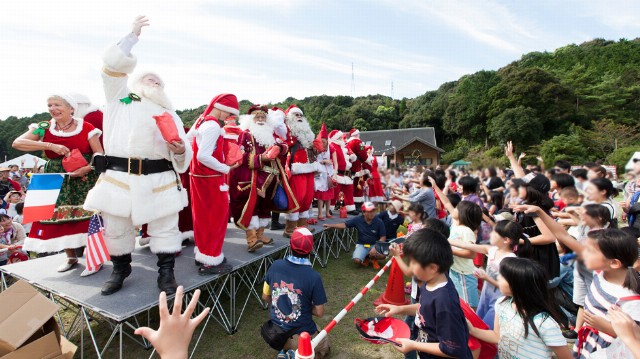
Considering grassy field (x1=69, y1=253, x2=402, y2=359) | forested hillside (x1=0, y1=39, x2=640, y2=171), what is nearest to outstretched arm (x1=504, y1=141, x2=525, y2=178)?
grassy field (x1=69, y1=253, x2=402, y2=359)

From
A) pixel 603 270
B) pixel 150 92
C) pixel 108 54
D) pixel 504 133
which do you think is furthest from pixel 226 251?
pixel 504 133

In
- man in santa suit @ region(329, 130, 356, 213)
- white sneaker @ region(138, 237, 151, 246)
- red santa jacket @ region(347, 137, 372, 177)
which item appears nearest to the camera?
white sneaker @ region(138, 237, 151, 246)

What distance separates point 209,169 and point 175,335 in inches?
96.6

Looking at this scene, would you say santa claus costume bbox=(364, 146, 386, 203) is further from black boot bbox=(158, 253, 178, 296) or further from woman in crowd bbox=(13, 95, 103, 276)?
woman in crowd bbox=(13, 95, 103, 276)

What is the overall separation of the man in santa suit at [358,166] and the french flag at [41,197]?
5.69m

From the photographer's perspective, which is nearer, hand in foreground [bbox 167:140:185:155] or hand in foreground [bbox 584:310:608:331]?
hand in foreground [bbox 584:310:608:331]

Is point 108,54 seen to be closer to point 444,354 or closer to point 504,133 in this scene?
point 444,354

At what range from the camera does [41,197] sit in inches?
124

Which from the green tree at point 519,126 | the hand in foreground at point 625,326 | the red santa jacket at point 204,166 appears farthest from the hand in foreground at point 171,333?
the green tree at point 519,126

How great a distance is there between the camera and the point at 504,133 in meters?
33.5

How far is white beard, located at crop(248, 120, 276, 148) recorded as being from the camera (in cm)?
464

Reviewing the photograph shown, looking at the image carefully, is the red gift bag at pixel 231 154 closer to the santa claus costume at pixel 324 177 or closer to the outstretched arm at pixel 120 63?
the outstretched arm at pixel 120 63

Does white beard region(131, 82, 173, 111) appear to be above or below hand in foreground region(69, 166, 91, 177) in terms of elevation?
above

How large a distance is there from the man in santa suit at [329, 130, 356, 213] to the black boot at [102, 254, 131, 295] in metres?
4.63
